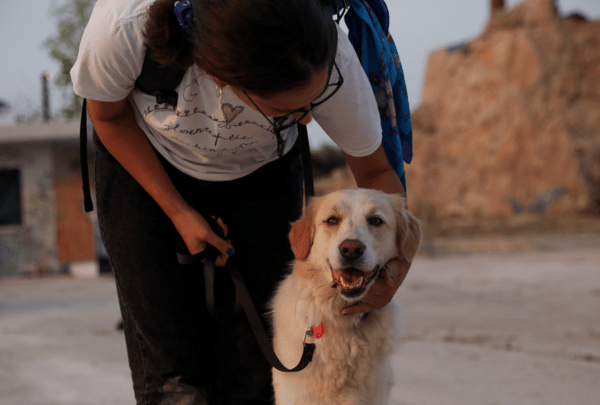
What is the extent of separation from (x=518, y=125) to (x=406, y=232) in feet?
52.1

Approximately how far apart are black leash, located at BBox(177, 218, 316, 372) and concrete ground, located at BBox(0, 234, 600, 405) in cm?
50

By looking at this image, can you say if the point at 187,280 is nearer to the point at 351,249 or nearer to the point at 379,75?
the point at 351,249

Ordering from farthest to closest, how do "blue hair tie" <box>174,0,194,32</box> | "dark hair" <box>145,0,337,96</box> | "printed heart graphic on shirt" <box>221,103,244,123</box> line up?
"printed heart graphic on shirt" <box>221,103,244,123</box> < "blue hair tie" <box>174,0,194,32</box> < "dark hair" <box>145,0,337,96</box>

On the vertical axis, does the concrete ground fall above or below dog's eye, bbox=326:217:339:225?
below

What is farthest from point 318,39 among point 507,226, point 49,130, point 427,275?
point 507,226

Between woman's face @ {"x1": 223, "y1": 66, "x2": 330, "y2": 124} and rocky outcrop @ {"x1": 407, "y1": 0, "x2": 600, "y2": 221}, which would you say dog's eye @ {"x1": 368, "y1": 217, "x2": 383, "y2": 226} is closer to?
woman's face @ {"x1": 223, "y1": 66, "x2": 330, "y2": 124}

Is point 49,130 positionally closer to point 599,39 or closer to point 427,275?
point 427,275

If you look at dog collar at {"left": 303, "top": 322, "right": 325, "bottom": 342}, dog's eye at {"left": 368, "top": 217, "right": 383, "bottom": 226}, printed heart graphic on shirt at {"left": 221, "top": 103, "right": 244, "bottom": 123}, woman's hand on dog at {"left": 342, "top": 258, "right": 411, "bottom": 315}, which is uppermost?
printed heart graphic on shirt at {"left": 221, "top": 103, "right": 244, "bottom": 123}

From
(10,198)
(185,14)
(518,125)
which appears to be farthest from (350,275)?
(518,125)

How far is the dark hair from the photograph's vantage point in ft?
4.00

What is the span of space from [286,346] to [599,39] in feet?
59.4

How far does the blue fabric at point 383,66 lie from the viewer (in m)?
1.82

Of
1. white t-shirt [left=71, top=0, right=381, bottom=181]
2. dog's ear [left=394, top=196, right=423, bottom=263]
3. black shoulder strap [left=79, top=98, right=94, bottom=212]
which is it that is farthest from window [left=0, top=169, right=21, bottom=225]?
dog's ear [left=394, top=196, right=423, bottom=263]

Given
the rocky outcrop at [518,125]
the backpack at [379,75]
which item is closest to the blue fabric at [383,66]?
the backpack at [379,75]
